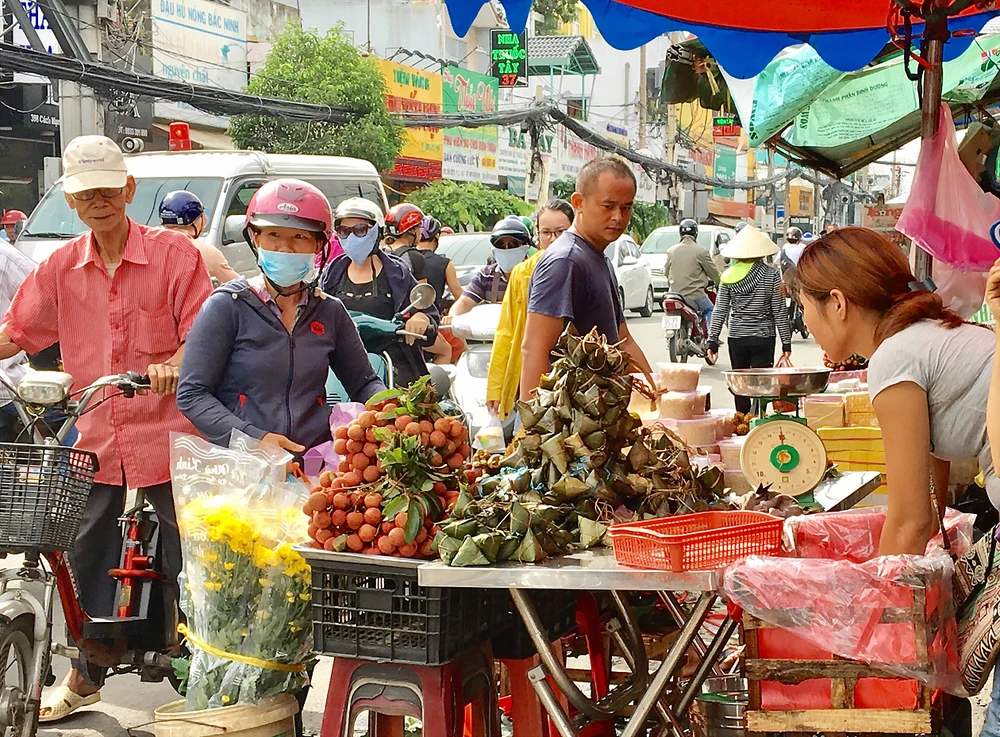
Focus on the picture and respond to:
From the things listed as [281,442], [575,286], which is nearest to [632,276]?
[575,286]

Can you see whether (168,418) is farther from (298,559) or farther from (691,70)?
(691,70)

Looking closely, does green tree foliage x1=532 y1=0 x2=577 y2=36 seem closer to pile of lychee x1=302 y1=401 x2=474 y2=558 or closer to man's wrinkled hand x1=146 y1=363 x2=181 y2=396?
man's wrinkled hand x1=146 y1=363 x2=181 y2=396

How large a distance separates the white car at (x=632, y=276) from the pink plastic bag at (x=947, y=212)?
16.3m

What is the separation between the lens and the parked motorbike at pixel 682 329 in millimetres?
15031

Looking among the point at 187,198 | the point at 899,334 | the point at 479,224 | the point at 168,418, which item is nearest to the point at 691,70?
the point at 187,198

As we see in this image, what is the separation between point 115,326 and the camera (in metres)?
4.23

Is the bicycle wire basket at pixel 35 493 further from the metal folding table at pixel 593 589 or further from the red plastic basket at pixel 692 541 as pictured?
the red plastic basket at pixel 692 541

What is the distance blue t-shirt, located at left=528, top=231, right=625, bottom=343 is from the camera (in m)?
4.62

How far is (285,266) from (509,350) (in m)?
1.90

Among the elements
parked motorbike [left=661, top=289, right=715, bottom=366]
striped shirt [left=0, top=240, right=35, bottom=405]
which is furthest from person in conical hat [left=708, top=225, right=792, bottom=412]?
striped shirt [left=0, top=240, right=35, bottom=405]

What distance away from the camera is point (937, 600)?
2721 millimetres

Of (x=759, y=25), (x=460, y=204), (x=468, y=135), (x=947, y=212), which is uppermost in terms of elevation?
(x=468, y=135)

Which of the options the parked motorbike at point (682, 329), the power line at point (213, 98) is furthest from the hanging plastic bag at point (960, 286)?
the power line at point (213, 98)

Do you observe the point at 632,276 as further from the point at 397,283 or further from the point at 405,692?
the point at 405,692
